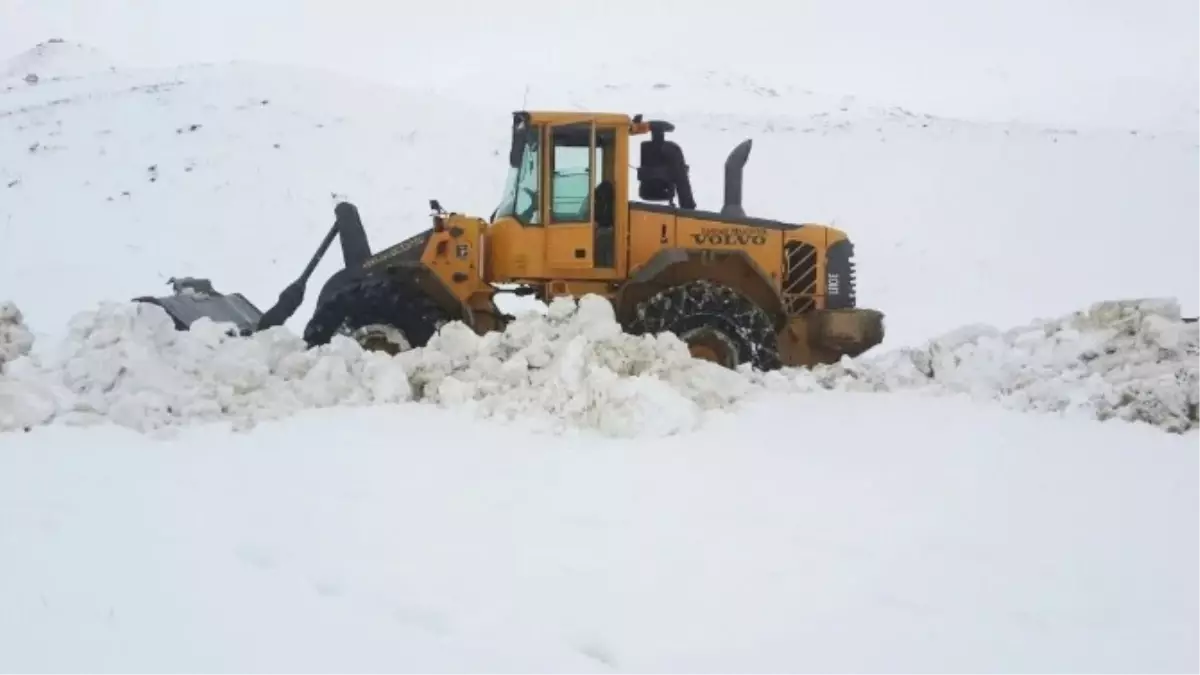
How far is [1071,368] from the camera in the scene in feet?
24.2

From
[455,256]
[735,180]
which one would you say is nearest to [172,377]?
[455,256]

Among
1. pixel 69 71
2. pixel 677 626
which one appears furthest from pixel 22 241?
pixel 69 71

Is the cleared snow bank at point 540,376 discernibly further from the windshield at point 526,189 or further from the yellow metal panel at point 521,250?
the windshield at point 526,189

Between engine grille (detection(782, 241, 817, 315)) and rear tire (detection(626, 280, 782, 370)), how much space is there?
110 centimetres

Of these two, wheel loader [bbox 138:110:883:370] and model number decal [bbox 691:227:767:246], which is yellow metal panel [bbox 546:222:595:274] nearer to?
wheel loader [bbox 138:110:883:370]

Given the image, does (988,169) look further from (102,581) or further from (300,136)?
(102,581)

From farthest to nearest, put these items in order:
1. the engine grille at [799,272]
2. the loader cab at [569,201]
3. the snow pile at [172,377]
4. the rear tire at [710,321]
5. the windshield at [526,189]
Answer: the engine grille at [799,272], the windshield at [526,189], the loader cab at [569,201], the rear tire at [710,321], the snow pile at [172,377]

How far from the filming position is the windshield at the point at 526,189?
28.4ft

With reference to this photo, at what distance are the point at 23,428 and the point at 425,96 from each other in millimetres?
23554

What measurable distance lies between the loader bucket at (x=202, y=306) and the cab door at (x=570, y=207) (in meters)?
2.78

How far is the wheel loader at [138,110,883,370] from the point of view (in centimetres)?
830

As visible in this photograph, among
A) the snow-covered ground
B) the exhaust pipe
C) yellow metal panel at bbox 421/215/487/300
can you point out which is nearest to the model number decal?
the exhaust pipe

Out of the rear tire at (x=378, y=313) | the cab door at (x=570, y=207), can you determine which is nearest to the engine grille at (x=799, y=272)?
the cab door at (x=570, y=207)

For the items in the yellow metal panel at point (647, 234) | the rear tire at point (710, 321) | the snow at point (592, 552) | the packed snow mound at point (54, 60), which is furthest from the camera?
the packed snow mound at point (54, 60)
